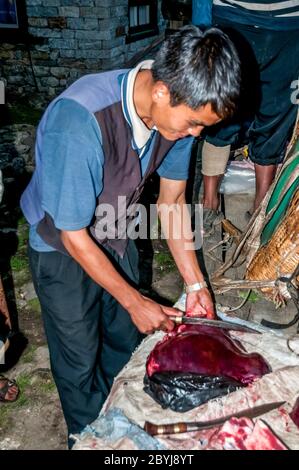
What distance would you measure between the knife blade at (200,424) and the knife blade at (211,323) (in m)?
0.50

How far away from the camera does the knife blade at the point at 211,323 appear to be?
92.2 inches

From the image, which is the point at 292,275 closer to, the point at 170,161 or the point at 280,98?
the point at 170,161

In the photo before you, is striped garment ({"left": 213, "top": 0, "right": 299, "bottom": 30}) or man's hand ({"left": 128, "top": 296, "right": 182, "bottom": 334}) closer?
man's hand ({"left": 128, "top": 296, "right": 182, "bottom": 334})

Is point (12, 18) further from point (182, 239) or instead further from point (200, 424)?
point (200, 424)

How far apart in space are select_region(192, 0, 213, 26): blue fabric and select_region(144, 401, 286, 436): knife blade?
3.01 m

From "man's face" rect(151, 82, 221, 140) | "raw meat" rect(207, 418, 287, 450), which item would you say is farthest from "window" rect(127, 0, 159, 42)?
"raw meat" rect(207, 418, 287, 450)

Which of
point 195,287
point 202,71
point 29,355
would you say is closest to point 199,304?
point 195,287

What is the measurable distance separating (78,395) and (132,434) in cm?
87

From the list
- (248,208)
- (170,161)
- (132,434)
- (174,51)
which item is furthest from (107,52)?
(132,434)

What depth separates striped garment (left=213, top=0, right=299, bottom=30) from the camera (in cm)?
361

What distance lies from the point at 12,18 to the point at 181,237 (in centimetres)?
851

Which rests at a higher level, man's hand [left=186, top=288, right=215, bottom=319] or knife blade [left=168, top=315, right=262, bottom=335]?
knife blade [left=168, top=315, right=262, bottom=335]

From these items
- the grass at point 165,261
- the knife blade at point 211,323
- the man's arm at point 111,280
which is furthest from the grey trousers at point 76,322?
the grass at point 165,261

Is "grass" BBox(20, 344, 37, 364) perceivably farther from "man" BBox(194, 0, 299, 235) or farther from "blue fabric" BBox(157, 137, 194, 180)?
"blue fabric" BBox(157, 137, 194, 180)
